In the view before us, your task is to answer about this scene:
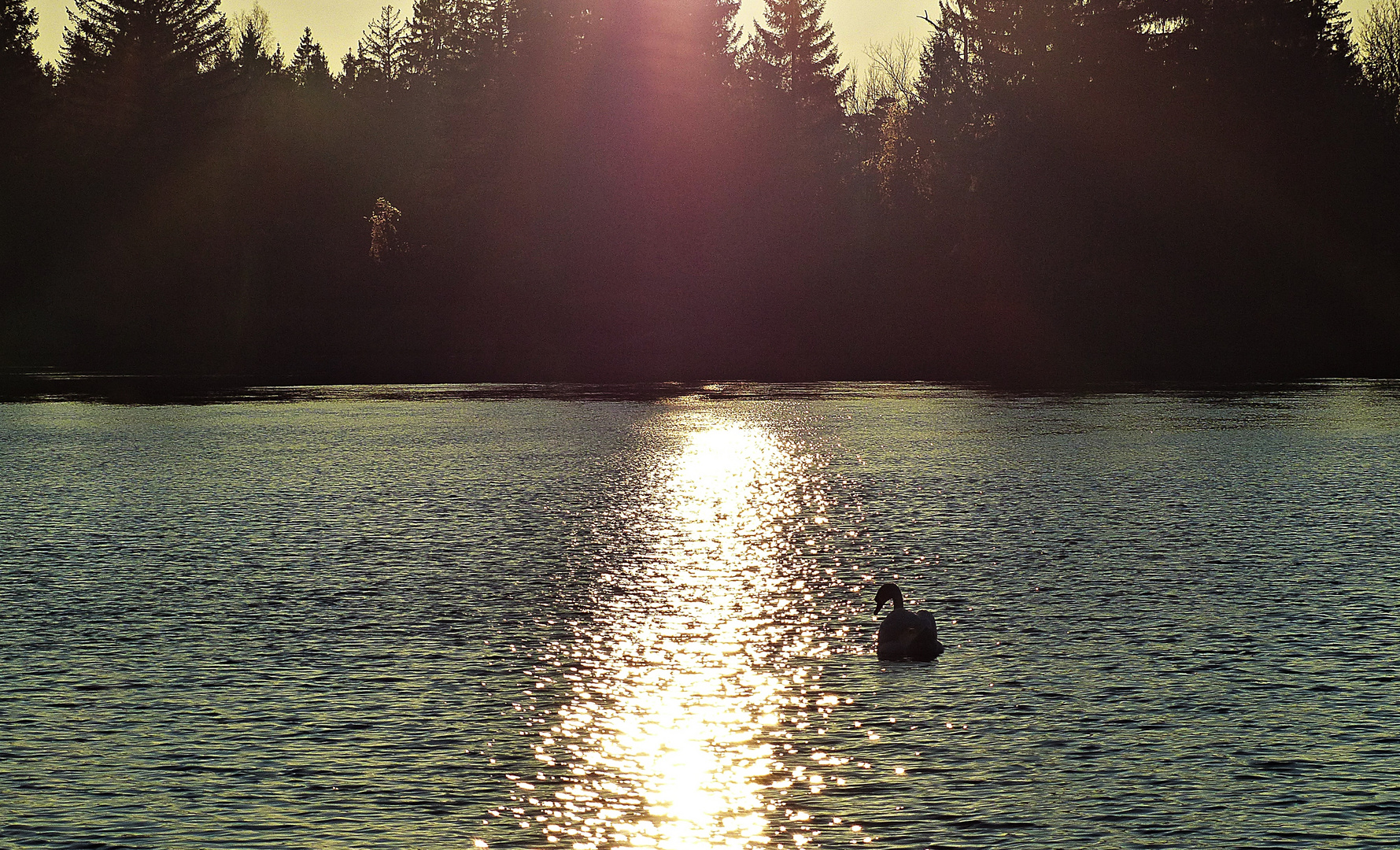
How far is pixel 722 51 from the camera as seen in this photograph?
76125 millimetres

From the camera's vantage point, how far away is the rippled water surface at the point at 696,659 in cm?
732

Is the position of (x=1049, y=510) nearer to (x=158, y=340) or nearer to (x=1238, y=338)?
(x=1238, y=338)

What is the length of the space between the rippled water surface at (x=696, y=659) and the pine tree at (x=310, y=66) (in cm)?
8308

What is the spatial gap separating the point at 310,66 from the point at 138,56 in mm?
28246

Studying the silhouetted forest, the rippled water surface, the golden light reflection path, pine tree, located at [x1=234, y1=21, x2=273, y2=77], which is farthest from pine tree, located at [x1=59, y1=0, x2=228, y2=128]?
the golden light reflection path

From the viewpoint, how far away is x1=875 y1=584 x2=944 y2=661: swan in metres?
10.2

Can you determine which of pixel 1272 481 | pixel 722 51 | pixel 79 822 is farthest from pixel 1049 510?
pixel 722 51

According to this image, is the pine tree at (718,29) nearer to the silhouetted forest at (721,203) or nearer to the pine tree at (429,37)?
the silhouetted forest at (721,203)

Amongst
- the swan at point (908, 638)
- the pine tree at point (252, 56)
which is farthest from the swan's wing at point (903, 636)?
the pine tree at point (252, 56)

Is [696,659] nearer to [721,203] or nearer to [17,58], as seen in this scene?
[721,203]

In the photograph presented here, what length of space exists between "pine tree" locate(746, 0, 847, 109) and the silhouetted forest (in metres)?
0.19

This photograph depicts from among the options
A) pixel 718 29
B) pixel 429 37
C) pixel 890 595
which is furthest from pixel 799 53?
pixel 890 595

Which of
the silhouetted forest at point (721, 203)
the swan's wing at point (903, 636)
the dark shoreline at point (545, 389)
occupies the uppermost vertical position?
the silhouetted forest at point (721, 203)

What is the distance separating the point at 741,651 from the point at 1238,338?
190 feet
